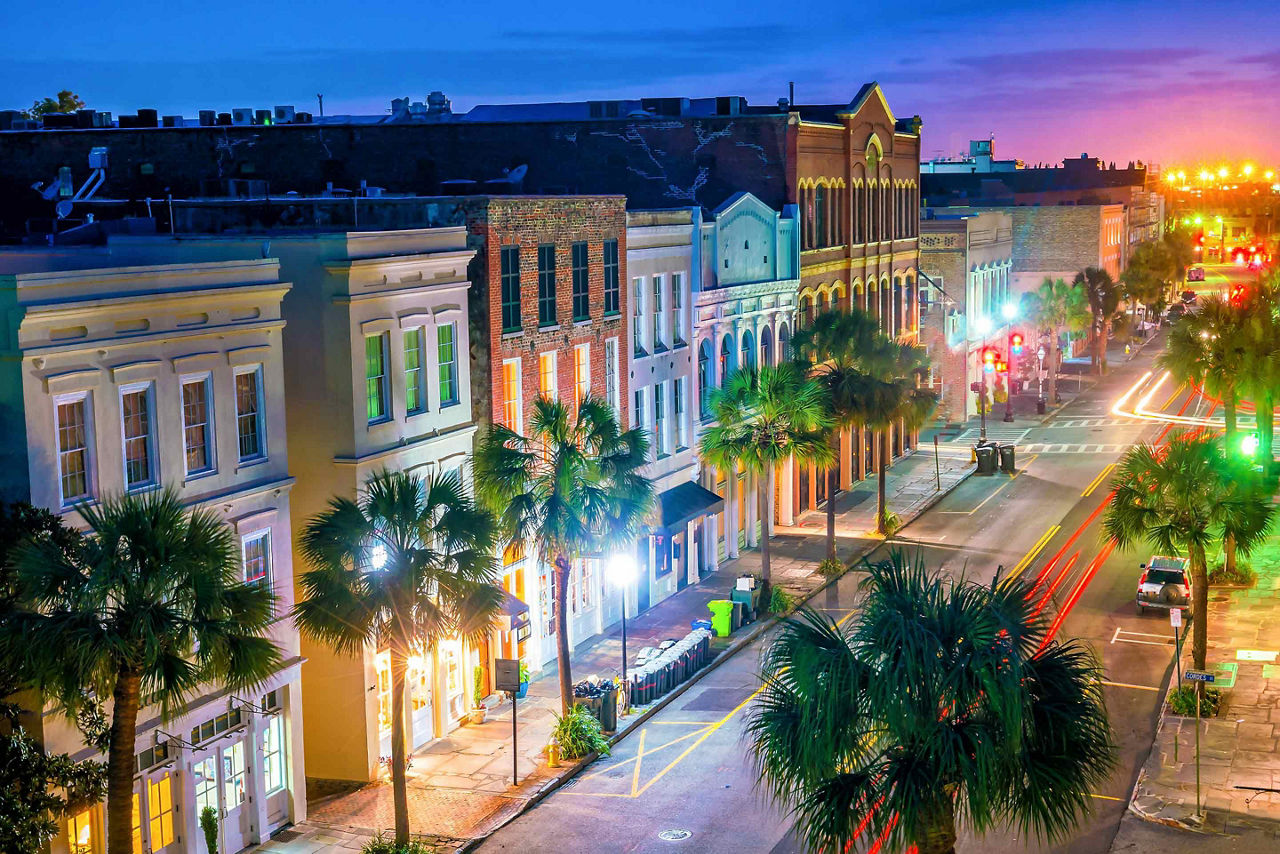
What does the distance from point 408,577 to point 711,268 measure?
81.5 ft

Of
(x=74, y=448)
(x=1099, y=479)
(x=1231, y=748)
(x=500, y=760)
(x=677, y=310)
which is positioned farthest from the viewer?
(x=1099, y=479)

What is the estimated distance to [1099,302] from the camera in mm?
101062

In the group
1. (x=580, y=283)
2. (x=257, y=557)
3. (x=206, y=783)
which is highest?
(x=580, y=283)

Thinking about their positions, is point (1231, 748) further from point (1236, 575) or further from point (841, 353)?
point (841, 353)

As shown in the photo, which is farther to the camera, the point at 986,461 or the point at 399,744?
the point at 986,461

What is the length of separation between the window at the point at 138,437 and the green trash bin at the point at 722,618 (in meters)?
18.8

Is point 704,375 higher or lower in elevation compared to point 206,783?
higher

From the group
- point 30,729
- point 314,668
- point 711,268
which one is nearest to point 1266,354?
point 711,268

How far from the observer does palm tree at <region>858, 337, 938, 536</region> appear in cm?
4959

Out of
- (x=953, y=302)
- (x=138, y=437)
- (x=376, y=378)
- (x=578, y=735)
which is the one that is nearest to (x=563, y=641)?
(x=578, y=735)

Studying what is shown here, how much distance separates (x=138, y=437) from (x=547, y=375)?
14.5 meters

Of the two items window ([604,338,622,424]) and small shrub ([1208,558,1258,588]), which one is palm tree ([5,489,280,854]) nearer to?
window ([604,338,622,424])

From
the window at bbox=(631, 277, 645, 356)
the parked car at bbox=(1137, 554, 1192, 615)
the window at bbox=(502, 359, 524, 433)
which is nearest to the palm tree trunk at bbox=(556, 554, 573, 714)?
the window at bbox=(502, 359, 524, 433)

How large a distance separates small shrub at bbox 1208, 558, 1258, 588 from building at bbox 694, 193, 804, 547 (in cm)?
1353
